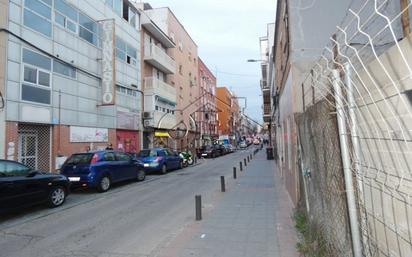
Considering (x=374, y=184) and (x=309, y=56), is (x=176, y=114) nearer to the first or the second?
(x=309, y=56)

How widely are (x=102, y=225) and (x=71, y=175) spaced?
6.25m

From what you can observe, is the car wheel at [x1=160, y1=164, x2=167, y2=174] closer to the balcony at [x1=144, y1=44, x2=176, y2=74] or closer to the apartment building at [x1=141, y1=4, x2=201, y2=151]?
the balcony at [x1=144, y1=44, x2=176, y2=74]

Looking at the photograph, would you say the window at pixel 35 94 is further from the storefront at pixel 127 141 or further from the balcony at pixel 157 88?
the balcony at pixel 157 88

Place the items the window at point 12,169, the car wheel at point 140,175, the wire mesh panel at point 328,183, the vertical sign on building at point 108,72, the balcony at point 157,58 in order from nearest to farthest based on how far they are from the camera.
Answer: the wire mesh panel at point 328,183 → the window at point 12,169 → the car wheel at point 140,175 → the vertical sign on building at point 108,72 → the balcony at point 157,58

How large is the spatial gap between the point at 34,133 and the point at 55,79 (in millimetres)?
2814

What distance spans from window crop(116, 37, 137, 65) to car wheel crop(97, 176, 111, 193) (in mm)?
12730

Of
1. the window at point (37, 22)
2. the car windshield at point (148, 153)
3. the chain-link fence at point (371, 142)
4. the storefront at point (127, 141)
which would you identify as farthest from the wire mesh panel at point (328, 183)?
the storefront at point (127, 141)

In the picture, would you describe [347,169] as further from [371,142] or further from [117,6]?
[117,6]

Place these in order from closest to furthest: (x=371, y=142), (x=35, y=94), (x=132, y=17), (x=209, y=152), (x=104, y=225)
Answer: (x=371, y=142) < (x=104, y=225) < (x=35, y=94) < (x=132, y=17) < (x=209, y=152)

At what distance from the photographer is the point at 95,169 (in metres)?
13.8

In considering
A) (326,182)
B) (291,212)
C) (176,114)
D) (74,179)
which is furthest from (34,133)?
(176,114)

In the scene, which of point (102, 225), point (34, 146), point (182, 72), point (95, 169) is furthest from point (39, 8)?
point (182, 72)

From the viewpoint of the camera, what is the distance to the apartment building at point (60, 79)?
1492 cm

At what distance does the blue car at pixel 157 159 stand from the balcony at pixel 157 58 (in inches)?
401
